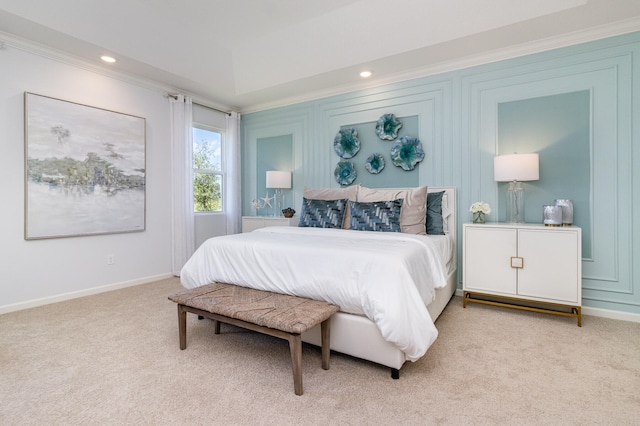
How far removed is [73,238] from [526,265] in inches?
173

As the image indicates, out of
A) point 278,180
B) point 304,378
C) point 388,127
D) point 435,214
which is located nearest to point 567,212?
point 435,214

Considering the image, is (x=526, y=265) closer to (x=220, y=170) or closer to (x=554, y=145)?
(x=554, y=145)

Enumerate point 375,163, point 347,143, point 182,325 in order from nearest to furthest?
1. point 182,325
2. point 375,163
3. point 347,143

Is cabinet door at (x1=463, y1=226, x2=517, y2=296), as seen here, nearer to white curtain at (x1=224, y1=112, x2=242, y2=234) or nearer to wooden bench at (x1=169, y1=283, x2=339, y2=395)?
wooden bench at (x1=169, y1=283, x2=339, y2=395)

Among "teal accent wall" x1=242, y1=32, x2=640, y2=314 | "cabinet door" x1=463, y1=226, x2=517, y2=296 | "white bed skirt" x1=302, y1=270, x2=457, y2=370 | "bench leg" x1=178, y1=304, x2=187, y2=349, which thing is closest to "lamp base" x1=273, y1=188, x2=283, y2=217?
"teal accent wall" x1=242, y1=32, x2=640, y2=314

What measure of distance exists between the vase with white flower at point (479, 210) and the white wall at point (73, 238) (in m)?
3.70

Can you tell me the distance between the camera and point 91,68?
3.42 meters

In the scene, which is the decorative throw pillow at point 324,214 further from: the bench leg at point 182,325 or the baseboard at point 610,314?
the baseboard at point 610,314

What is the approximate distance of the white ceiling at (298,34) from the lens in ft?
8.89

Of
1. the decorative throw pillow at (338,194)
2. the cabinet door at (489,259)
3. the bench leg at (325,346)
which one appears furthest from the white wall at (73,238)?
the cabinet door at (489,259)

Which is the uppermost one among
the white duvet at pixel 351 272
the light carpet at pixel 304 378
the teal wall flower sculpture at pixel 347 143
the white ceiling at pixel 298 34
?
the white ceiling at pixel 298 34

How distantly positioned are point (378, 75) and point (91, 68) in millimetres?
3183

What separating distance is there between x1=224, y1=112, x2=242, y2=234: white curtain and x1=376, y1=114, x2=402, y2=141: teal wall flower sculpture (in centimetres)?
237

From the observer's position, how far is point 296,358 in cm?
163
